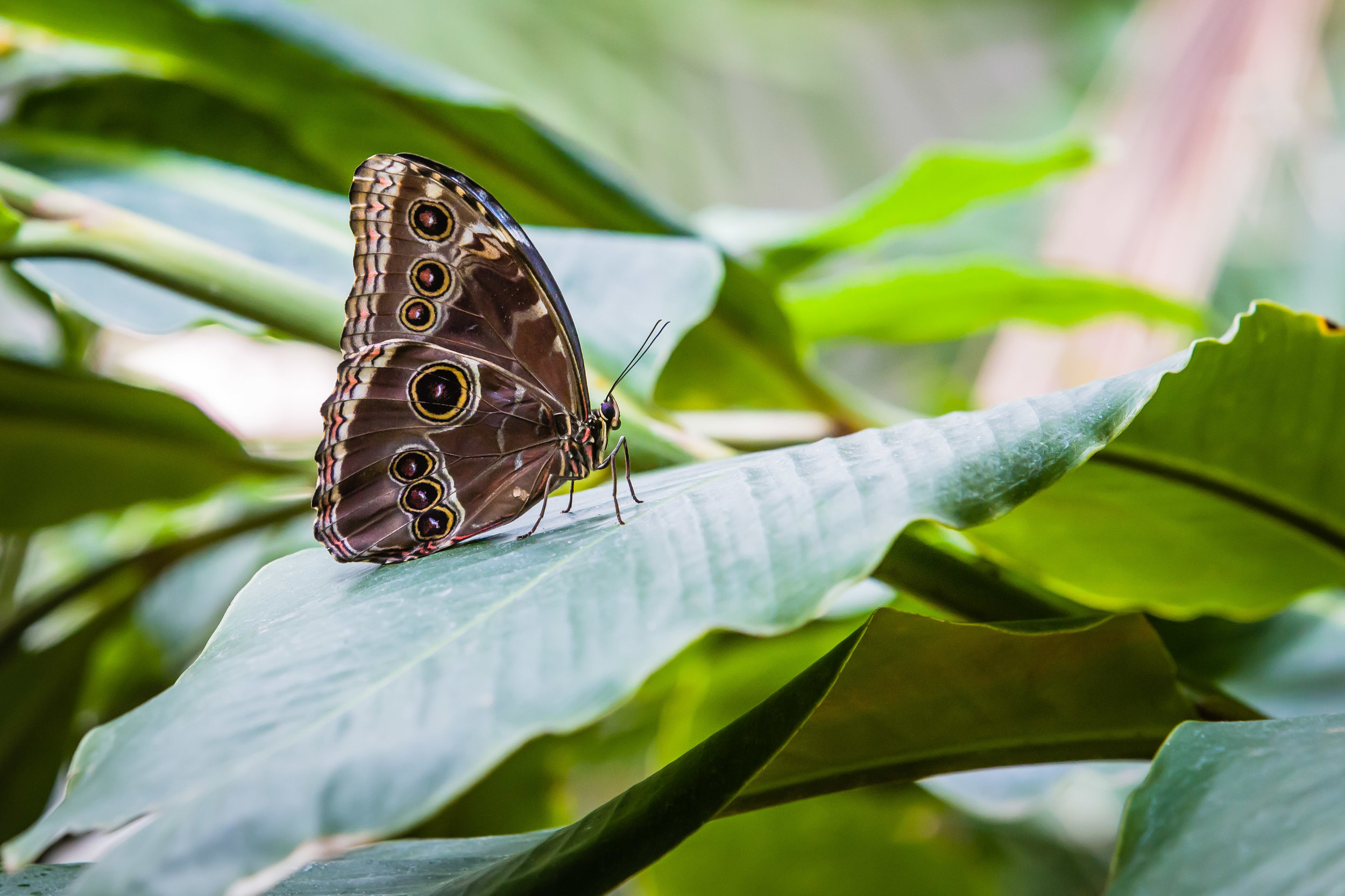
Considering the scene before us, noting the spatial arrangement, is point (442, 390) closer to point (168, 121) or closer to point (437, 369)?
point (437, 369)

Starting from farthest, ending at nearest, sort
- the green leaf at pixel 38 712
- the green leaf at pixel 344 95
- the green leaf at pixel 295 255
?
the green leaf at pixel 38 712 → the green leaf at pixel 344 95 → the green leaf at pixel 295 255

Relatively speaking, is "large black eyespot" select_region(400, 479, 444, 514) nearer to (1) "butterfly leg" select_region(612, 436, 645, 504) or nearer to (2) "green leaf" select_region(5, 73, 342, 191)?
(1) "butterfly leg" select_region(612, 436, 645, 504)

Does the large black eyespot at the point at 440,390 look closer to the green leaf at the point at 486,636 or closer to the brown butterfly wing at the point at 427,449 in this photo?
the brown butterfly wing at the point at 427,449

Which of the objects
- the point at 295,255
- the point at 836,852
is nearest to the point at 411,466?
the point at 295,255

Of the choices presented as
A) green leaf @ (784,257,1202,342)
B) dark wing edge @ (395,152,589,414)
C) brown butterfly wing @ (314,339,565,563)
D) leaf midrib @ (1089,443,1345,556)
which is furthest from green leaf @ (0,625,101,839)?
leaf midrib @ (1089,443,1345,556)

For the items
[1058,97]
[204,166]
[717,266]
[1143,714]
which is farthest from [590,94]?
[1143,714]

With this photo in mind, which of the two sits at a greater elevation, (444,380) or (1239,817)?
(444,380)

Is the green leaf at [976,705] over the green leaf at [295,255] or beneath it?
beneath

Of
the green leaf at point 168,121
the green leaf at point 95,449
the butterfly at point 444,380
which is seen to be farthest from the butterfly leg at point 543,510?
the green leaf at point 168,121
